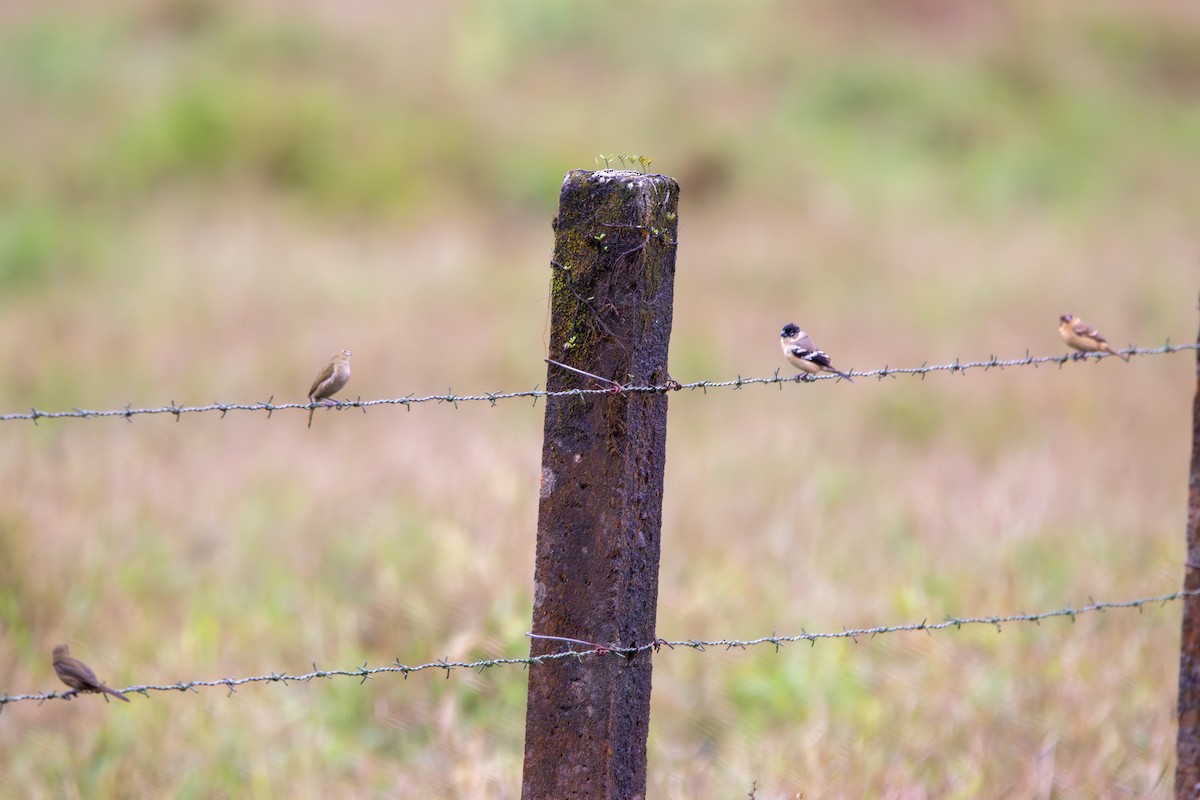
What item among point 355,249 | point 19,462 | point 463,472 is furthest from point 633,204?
point 355,249

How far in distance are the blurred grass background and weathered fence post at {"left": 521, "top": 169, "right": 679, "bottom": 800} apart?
5.25ft

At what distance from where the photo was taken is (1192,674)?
431cm

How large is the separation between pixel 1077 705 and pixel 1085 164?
1790 centimetres

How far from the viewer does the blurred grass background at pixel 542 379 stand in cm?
614

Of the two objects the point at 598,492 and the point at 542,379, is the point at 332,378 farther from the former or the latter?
the point at 542,379

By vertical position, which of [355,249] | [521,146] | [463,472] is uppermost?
[521,146]

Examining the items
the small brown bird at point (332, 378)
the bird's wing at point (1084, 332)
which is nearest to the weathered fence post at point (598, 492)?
the small brown bird at point (332, 378)

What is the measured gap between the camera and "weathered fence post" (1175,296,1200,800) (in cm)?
429

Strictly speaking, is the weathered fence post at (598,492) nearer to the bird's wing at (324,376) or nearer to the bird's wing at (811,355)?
the bird's wing at (324,376)

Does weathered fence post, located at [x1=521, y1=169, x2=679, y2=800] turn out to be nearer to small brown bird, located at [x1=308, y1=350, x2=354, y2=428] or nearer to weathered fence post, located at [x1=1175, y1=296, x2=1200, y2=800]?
small brown bird, located at [x1=308, y1=350, x2=354, y2=428]

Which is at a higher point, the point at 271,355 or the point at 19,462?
the point at 271,355

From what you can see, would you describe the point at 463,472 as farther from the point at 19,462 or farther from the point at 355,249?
the point at 355,249

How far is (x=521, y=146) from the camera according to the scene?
19562 millimetres

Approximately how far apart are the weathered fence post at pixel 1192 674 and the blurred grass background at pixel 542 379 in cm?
102
